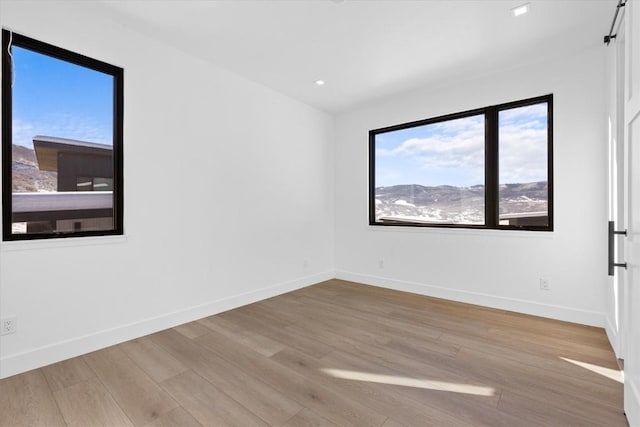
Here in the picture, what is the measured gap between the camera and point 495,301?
3.40m

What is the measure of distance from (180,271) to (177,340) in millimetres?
664

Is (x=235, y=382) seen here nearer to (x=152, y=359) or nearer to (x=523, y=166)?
(x=152, y=359)

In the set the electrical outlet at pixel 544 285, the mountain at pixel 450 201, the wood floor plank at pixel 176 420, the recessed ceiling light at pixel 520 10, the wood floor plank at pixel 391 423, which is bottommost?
the wood floor plank at pixel 391 423

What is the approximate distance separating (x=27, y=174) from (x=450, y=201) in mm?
4194

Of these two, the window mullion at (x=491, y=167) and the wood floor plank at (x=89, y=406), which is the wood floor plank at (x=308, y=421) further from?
the window mullion at (x=491, y=167)

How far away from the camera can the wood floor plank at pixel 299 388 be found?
164 centimetres

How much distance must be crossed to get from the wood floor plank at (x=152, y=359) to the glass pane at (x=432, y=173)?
10.6 ft

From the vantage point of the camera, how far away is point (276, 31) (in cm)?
263

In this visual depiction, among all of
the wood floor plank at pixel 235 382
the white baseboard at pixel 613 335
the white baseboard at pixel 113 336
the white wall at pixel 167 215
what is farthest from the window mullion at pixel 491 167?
the wood floor plank at pixel 235 382

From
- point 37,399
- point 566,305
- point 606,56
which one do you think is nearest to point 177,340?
point 37,399

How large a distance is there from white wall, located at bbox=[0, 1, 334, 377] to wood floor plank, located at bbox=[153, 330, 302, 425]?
532 mm

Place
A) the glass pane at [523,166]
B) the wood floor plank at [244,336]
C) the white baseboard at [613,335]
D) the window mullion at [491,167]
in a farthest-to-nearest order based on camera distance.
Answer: the window mullion at [491,167] → the glass pane at [523,166] → the wood floor plank at [244,336] → the white baseboard at [613,335]

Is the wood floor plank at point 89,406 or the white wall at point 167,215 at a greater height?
the white wall at point 167,215

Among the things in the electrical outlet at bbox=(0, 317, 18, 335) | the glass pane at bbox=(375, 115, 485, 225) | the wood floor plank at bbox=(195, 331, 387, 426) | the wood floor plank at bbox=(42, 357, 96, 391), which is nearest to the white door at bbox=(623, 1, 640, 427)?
the wood floor plank at bbox=(195, 331, 387, 426)
